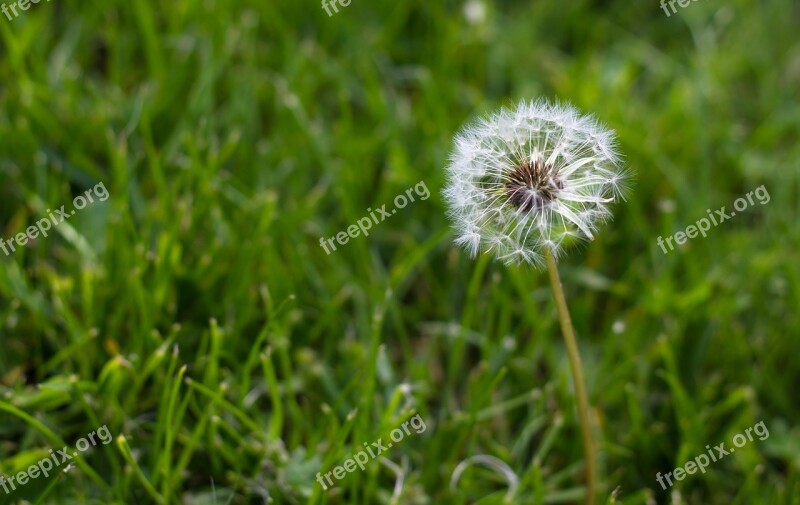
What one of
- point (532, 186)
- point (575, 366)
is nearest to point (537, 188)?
point (532, 186)

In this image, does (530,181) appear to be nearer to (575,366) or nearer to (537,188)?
(537,188)

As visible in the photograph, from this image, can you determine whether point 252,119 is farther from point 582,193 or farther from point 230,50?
point 582,193

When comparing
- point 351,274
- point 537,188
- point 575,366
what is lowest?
point 575,366

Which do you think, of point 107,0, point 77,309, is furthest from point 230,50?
point 77,309

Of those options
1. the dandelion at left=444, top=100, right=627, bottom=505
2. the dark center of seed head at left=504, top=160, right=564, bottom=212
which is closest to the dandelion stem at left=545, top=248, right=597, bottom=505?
the dandelion at left=444, top=100, right=627, bottom=505

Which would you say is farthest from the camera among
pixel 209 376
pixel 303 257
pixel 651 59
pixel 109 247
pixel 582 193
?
pixel 651 59

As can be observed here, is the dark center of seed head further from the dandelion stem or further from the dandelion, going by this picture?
the dandelion stem
